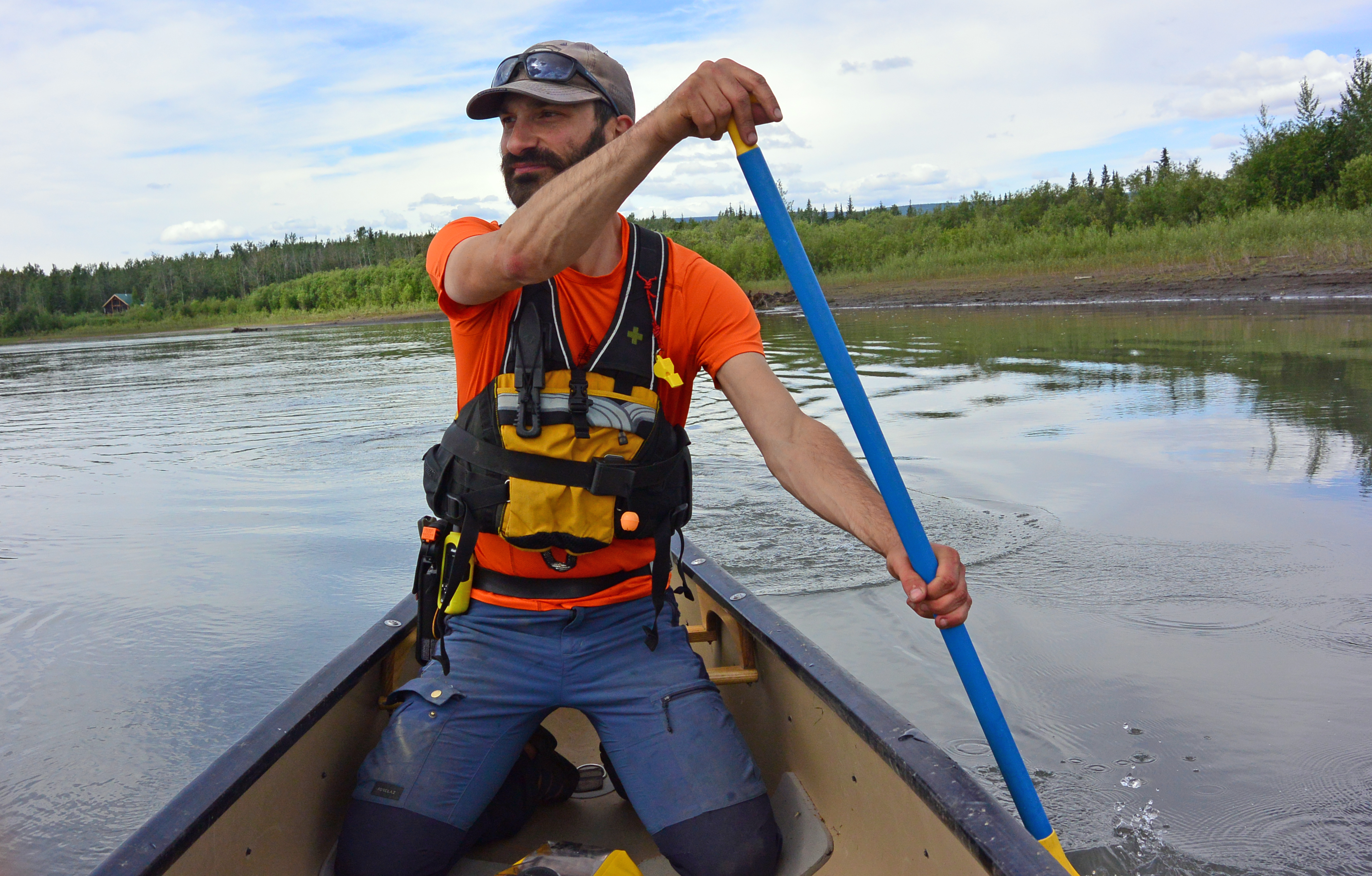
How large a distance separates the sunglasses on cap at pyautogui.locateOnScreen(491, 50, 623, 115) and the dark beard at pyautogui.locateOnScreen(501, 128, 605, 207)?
9cm

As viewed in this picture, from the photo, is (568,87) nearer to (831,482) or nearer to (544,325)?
(544,325)

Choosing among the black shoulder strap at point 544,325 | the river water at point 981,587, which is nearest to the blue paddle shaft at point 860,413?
the black shoulder strap at point 544,325

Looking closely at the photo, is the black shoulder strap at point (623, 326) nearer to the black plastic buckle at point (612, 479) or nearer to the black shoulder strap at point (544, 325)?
the black shoulder strap at point (544, 325)

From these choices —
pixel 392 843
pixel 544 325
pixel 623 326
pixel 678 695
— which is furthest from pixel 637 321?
pixel 392 843

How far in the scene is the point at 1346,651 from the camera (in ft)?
9.80

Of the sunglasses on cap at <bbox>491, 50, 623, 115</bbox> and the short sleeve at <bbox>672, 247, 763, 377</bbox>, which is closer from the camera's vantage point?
the sunglasses on cap at <bbox>491, 50, 623, 115</bbox>

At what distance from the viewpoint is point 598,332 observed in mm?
1951

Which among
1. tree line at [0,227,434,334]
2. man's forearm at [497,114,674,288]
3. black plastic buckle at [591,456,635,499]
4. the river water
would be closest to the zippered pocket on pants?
black plastic buckle at [591,456,635,499]

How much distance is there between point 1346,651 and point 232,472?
674 centimetres

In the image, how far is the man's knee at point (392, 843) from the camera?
1.72 m

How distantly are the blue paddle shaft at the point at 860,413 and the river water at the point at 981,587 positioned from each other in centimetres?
76

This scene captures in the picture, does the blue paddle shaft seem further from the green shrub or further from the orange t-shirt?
the green shrub

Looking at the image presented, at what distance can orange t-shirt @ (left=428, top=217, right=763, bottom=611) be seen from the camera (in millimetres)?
1918

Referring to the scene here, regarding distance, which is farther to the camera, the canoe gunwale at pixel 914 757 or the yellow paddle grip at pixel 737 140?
the yellow paddle grip at pixel 737 140
